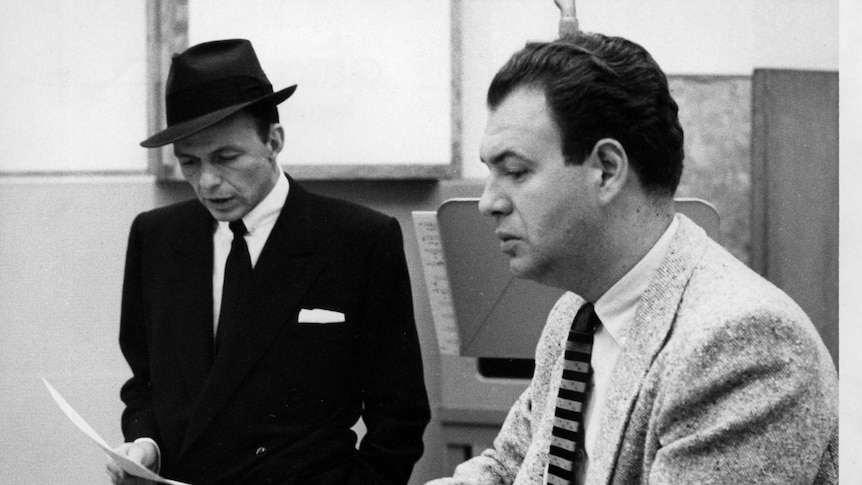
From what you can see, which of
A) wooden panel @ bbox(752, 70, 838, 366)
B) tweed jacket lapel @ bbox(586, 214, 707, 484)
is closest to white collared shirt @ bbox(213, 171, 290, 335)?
tweed jacket lapel @ bbox(586, 214, 707, 484)

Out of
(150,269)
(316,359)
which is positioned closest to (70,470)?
(150,269)

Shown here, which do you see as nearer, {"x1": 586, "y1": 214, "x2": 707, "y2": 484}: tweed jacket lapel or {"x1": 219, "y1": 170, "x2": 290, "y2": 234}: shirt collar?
{"x1": 586, "y1": 214, "x2": 707, "y2": 484}: tweed jacket lapel

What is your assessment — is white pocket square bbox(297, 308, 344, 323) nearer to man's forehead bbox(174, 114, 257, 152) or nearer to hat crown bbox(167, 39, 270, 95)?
man's forehead bbox(174, 114, 257, 152)

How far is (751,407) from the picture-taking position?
1.08 metres

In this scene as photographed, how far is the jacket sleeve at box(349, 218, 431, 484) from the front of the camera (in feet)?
6.52

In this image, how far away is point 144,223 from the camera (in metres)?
2.16

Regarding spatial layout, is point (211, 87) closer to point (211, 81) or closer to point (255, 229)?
point (211, 81)

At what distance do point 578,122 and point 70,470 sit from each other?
2.01 m

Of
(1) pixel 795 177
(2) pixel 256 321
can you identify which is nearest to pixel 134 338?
(2) pixel 256 321

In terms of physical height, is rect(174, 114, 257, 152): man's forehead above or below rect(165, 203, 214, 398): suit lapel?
above

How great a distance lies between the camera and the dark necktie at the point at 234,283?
6.64ft

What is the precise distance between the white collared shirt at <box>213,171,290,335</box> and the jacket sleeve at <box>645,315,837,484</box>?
1.15m

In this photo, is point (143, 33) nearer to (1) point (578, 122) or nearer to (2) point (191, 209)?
(2) point (191, 209)

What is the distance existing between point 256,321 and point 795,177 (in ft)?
5.00
